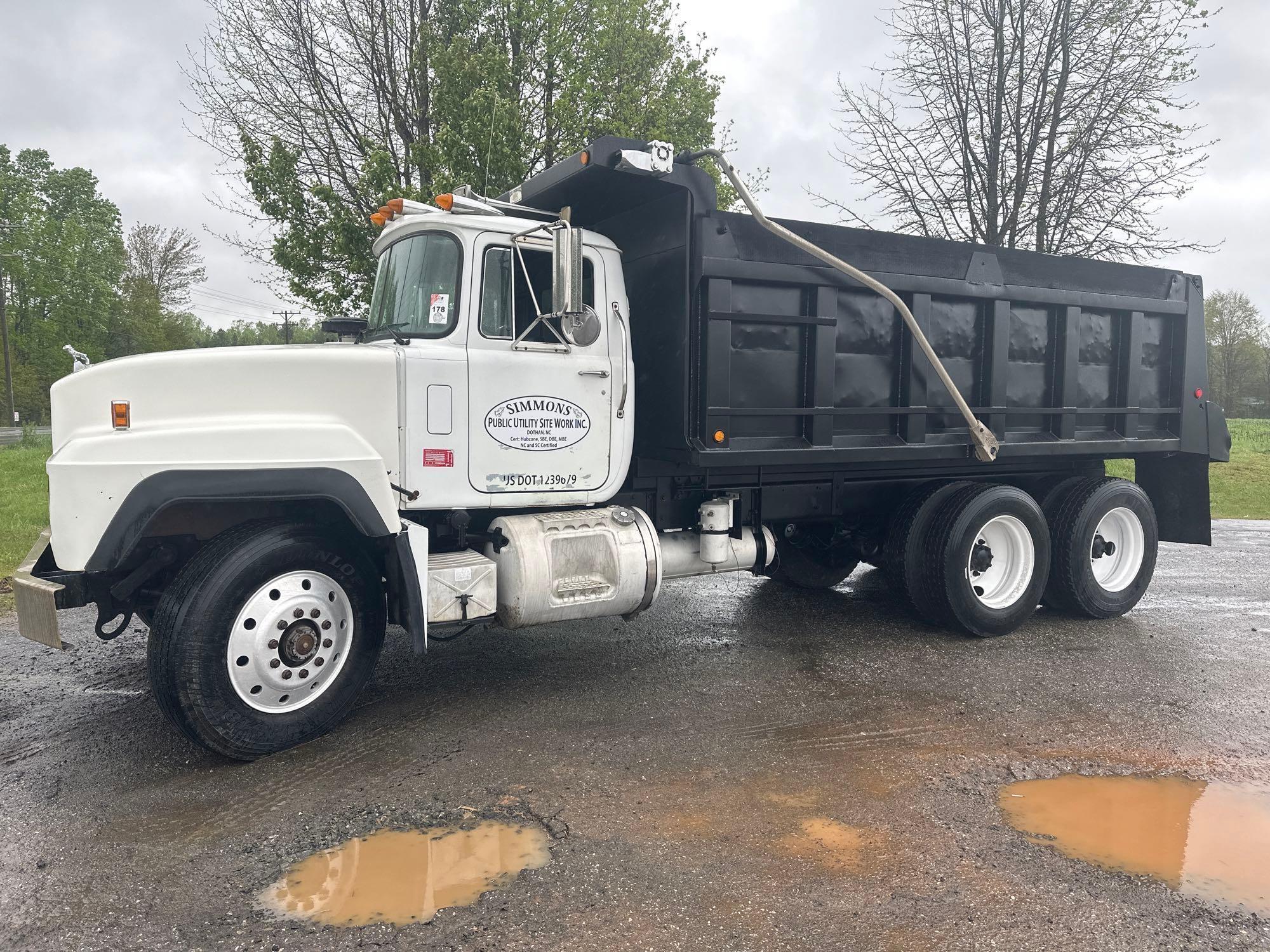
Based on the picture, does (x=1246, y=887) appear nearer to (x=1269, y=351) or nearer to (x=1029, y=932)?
(x=1029, y=932)

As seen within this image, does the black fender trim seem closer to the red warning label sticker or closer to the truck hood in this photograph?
the truck hood

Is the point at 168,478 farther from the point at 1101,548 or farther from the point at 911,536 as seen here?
the point at 1101,548

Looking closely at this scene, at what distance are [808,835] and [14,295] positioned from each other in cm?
5646

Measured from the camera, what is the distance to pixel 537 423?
521 cm

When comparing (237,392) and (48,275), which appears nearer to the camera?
(237,392)

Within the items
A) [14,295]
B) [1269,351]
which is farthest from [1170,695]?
[1269,351]

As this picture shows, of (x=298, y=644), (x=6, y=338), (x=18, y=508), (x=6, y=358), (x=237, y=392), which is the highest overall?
(x=6, y=338)

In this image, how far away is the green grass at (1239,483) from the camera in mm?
15453

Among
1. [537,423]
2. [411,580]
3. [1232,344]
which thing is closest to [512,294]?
[537,423]

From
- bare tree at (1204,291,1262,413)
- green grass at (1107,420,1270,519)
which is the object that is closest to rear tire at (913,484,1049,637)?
green grass at (1107,420,1270,519)

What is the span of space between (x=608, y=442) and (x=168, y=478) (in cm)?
246

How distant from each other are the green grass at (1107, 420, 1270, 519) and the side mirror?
377 inches

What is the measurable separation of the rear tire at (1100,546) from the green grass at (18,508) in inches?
341

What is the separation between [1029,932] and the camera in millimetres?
2885
